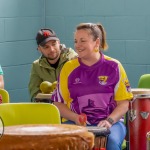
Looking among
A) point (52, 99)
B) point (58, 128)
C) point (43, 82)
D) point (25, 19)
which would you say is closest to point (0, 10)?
point (25, 19)

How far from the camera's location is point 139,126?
166 inches

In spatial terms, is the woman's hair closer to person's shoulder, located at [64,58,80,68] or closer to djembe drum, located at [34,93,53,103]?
person's shoulder, located at [64,58,80,68]

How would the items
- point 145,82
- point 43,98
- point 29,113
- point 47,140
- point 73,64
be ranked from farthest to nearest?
point 145,82
point 43,98
point 73,64
point 29,113
point 47,140

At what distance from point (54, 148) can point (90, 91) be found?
2124 millimetres

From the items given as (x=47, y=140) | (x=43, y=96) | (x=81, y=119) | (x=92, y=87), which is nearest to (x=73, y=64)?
(x=92, y=87)

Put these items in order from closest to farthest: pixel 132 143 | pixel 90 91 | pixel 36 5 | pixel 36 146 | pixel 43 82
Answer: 1. pixel 36 146
2. pixel 90 91
3. pixel 132 143
4. pixel 43 82
5. pixel 36 5

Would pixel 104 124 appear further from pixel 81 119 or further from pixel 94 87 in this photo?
pixel 94 87

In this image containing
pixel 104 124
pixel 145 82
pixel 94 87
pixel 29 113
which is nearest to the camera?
pixel 29 113

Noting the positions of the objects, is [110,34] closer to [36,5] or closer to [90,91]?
[36,5]

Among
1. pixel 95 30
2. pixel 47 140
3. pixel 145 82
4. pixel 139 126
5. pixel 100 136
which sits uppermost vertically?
pixel 95 30

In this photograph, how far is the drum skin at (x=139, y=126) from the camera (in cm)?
421

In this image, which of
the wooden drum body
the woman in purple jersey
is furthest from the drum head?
the wooden drum body

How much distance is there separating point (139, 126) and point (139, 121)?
0.04 meters

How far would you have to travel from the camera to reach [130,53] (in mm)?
6055
